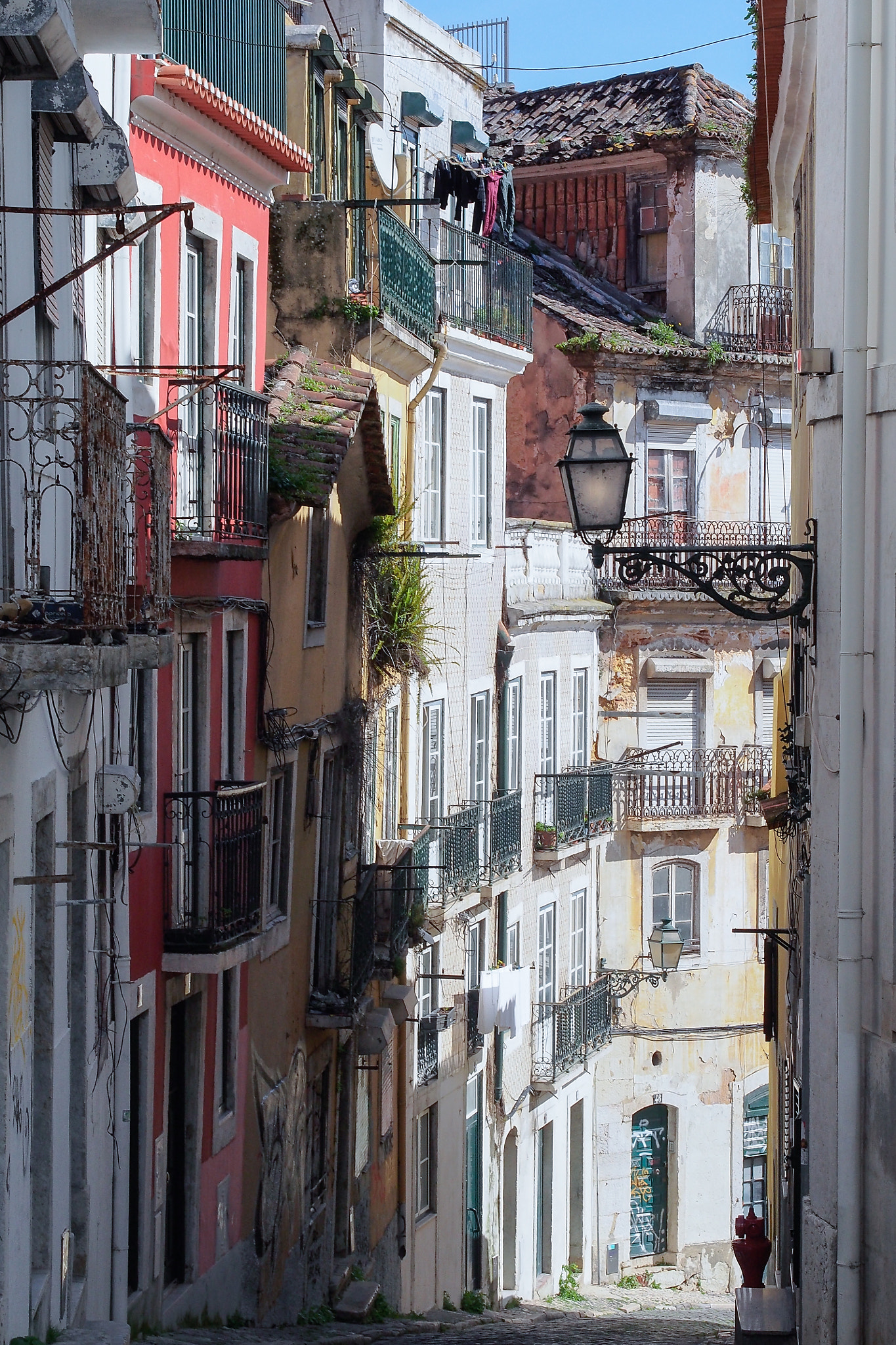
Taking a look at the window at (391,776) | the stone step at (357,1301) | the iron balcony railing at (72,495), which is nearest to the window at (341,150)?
the window at (391,776)

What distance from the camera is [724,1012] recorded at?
31438 mm

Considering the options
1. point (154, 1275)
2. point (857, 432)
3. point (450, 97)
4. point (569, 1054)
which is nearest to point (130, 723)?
point (154, 1275)

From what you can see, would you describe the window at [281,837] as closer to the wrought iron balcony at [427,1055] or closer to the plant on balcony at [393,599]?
the plant on balcony at [393,599]

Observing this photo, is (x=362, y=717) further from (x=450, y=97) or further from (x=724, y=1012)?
(x=724, y=1012)

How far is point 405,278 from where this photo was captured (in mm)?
20062

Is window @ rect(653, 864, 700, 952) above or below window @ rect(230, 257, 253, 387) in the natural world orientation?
below

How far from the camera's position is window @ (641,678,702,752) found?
102 feet

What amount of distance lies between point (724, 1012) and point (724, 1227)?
3.56 meters

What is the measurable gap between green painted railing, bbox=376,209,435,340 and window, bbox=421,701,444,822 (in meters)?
4.55

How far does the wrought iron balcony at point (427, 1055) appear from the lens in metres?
22.5

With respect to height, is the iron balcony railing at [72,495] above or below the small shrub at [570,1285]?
above

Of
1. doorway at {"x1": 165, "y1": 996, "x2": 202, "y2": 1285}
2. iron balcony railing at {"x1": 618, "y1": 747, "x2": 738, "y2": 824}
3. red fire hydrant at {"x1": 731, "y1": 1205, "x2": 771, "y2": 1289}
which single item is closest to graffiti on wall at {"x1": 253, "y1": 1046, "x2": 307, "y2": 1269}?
doorway at {"x1": 165, "y1": 996, "x2": 202, "y2": 1285}

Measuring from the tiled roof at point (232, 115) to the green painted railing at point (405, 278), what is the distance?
Result: 2.95 m

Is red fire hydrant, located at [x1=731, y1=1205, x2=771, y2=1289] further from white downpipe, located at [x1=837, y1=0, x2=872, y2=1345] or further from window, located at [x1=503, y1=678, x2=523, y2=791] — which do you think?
window, located at [x1=503, y1=678, x2=523, y2=791]
